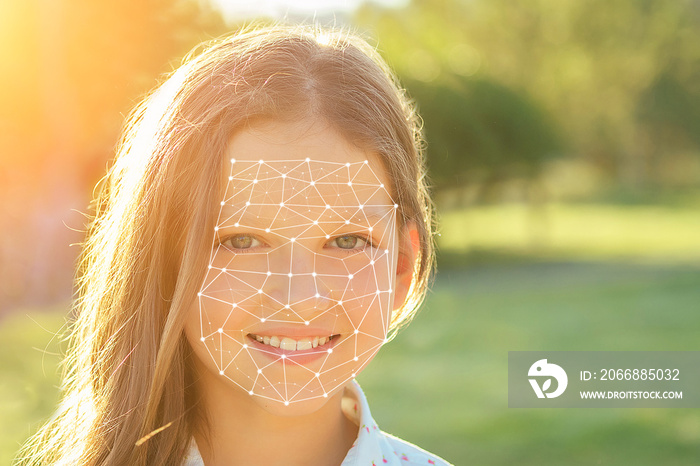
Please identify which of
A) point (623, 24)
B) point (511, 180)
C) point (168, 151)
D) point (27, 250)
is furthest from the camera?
point (623, 24)

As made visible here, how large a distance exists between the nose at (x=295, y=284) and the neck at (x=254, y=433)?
0.88ft

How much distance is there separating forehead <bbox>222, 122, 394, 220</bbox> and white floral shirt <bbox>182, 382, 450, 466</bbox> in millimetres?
480

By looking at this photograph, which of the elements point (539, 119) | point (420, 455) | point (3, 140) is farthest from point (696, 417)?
point (539, 119)

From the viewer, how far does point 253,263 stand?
153 cm

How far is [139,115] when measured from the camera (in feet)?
6.31

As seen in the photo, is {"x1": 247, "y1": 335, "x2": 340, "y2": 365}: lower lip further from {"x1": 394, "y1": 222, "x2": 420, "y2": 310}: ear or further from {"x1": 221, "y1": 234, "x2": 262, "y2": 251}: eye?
{"x1": 394, "y1": 222, "x2": 420, "y2": 310}: ear

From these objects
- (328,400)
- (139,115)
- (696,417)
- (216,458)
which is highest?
(696,417)

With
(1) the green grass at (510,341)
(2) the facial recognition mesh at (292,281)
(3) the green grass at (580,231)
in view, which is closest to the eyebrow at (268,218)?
(2) the facial recognition mesh at (292,281)

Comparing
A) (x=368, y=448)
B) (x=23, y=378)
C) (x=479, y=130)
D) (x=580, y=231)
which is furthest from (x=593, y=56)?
(x=368, y=448)

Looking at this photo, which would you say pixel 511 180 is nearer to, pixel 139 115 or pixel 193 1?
pixel 193 1

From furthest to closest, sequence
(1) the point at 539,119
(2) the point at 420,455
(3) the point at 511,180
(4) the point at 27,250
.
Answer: (3) the point at 511,180, (1) the point at 539,119, (4) the point at 27,250, (2) the point at 420,455

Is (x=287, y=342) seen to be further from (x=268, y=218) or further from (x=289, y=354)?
(x=268, y=218)

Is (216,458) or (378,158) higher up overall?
(378,158)

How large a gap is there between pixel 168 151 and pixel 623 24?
63.9ft
